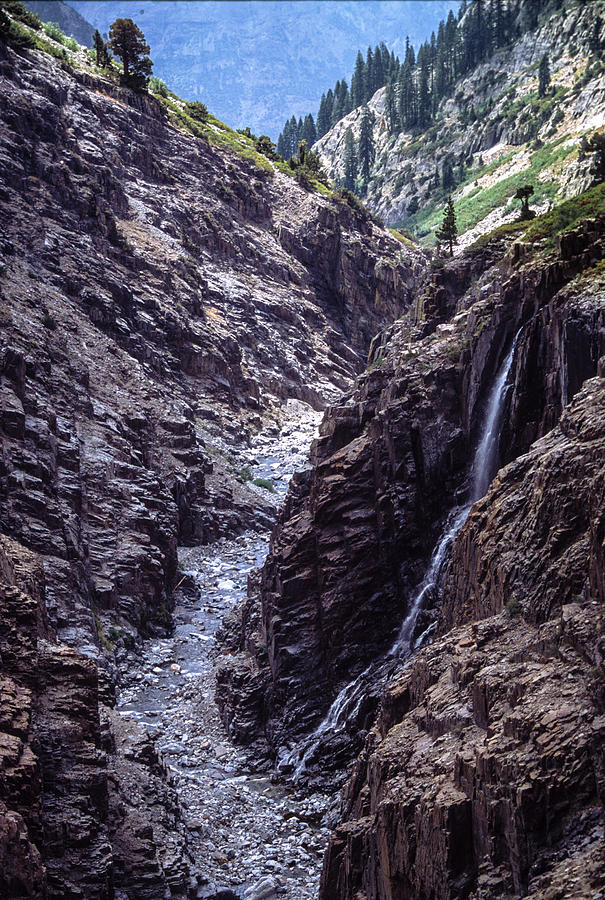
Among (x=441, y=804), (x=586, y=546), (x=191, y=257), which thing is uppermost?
(x=191, y=257)

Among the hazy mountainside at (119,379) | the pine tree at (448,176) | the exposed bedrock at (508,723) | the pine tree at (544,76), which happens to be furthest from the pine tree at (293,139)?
the exposed bedrock at (508,723)

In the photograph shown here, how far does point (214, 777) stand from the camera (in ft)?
104

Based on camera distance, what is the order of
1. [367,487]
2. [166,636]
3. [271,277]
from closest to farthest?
1. [367,487]
2. [166,636]
3. [271,277]

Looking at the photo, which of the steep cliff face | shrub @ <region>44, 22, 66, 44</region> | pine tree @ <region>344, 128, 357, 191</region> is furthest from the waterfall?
pine tree @ <region>344, 128, 357, 191</region>

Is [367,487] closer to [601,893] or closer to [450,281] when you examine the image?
[450,281]

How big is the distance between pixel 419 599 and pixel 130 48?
84.1 metres

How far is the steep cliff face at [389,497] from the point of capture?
99.2 feet

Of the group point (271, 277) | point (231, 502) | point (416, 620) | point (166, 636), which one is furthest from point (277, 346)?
point (416, 620)

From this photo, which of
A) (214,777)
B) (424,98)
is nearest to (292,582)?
(214,777)

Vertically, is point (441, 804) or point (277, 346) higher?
point (277, 346)

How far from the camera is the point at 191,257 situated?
8681 centimetres

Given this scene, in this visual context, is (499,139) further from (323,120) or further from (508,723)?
(508,723)

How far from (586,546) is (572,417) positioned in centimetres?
428

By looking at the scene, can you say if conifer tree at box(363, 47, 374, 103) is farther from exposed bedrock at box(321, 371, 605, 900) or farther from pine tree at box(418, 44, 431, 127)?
exposed bedrock at box(321, 371, 605, 900)
